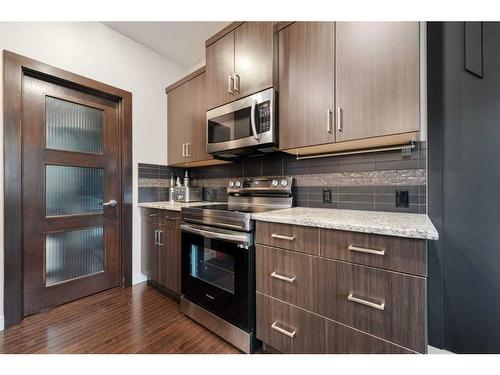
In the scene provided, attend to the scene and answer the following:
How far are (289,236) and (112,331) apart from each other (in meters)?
1.51

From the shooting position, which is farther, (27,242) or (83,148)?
(83,148)

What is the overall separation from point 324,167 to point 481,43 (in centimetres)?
110

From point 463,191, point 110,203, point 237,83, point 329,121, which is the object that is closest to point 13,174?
point 110,203

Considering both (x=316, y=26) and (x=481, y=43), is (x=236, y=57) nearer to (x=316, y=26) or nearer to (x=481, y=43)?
(x=316, y=26)

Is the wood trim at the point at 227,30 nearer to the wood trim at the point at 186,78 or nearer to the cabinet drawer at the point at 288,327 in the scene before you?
the wood trim at the point at 186,78

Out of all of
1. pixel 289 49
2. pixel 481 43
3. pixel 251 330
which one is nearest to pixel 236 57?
pixel 289 49

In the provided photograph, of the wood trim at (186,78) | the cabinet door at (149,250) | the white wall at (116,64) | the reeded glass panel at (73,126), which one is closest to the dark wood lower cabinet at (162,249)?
the cabinet door at (149,250)

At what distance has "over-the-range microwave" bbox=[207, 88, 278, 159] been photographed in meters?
1.62

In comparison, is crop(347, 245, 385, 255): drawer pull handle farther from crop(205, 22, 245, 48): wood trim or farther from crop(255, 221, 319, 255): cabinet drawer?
crop(205, 22, 245, 48): wood trim

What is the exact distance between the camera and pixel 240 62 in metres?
1.79

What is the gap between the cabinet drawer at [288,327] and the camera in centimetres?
114

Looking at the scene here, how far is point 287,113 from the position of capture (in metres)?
1.60

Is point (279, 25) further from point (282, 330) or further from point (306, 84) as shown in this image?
point (282, 330)

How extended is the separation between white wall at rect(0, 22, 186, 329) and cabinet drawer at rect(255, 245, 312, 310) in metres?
1.73
